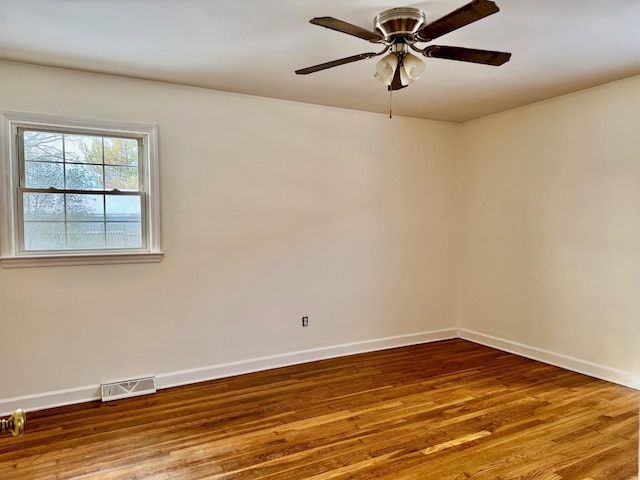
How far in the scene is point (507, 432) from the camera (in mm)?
2701

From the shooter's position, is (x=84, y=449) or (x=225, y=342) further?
(x=225, y=342)

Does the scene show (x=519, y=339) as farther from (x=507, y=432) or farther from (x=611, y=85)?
(x=611, y=85)

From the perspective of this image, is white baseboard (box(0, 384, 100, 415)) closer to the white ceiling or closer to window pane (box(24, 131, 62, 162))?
window pane (box(24, 131, 62, 162))

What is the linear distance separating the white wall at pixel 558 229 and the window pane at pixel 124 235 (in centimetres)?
357

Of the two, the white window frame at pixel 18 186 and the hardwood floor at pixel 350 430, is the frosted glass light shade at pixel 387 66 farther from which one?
the hardwood floor at pixel 350 430

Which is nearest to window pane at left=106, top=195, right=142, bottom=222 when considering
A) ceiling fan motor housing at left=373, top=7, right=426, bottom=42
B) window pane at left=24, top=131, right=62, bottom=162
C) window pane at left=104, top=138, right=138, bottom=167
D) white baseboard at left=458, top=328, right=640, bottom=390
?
window pane at left=104, top=138, right=138, bottom=167

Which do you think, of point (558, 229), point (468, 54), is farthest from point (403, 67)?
point (558, 229)

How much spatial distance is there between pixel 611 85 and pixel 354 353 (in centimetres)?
338

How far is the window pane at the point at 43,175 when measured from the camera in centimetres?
312

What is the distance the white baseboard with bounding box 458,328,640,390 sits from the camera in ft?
11.5

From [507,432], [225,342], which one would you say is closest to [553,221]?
[507,432]

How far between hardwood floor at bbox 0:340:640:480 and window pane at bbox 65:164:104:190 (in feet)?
5.51

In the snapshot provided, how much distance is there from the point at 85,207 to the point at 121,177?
0.36 metres

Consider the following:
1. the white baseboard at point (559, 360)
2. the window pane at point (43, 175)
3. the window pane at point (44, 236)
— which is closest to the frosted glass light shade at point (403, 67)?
the window pane at point (43, 175)
